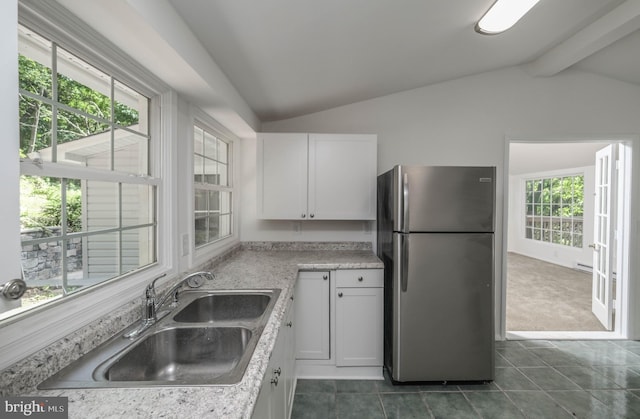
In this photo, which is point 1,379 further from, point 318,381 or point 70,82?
point 318,381

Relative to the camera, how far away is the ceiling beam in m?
1.83

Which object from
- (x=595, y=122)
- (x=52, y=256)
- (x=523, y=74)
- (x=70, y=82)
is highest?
(x=523, y=74)

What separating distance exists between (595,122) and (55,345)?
4204mm

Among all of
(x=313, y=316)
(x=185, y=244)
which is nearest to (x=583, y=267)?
(x=313, y=316)

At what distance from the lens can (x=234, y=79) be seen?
193 centimetres

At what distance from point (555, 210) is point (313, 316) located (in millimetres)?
6739

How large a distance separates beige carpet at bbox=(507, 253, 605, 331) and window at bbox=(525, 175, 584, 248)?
2.48ft

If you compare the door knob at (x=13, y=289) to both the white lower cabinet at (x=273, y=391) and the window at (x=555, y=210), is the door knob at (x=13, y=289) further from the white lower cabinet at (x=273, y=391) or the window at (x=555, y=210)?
the window at (x=555, y=210)

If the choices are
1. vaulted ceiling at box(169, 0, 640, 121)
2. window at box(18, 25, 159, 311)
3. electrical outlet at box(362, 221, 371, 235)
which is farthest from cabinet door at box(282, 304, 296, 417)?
vaulted ceiling at box(169, 0, 640, 121)

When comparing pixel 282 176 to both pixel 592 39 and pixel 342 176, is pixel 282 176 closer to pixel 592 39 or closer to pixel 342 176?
pixel 342 176

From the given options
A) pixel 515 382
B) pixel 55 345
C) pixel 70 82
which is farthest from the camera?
pixel 515 382

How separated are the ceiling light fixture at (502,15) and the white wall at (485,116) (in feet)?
3.37

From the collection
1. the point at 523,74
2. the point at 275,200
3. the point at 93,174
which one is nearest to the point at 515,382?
the point at 275,200

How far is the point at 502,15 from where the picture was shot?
5.47ft
